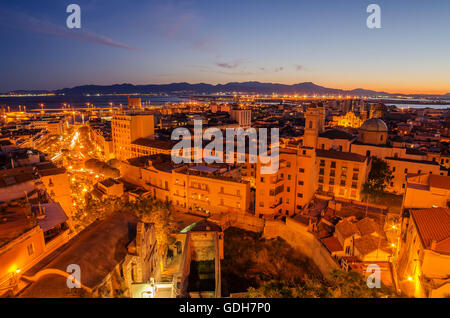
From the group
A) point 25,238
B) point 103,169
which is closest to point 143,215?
point 25,238

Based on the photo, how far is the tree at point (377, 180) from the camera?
2383cm

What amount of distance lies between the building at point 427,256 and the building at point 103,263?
12.1 m

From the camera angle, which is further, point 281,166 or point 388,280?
point 281,166

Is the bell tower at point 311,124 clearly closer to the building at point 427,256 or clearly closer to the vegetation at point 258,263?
the vegetation at point 258,263

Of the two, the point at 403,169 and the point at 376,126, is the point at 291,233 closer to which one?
the point at 403,169

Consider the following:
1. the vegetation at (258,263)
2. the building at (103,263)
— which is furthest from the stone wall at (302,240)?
the building at (103,263)

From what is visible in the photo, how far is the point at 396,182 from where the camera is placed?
28.8m

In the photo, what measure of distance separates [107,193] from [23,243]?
47.4 feet

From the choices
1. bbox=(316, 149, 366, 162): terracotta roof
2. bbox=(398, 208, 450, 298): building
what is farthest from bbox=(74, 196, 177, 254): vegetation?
bbox=(316, 149, 366, 162): terracotta roof

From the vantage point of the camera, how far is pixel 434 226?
533 inches

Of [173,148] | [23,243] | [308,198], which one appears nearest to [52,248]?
[23,243]

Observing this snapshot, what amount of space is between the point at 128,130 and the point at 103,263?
35.5 m
